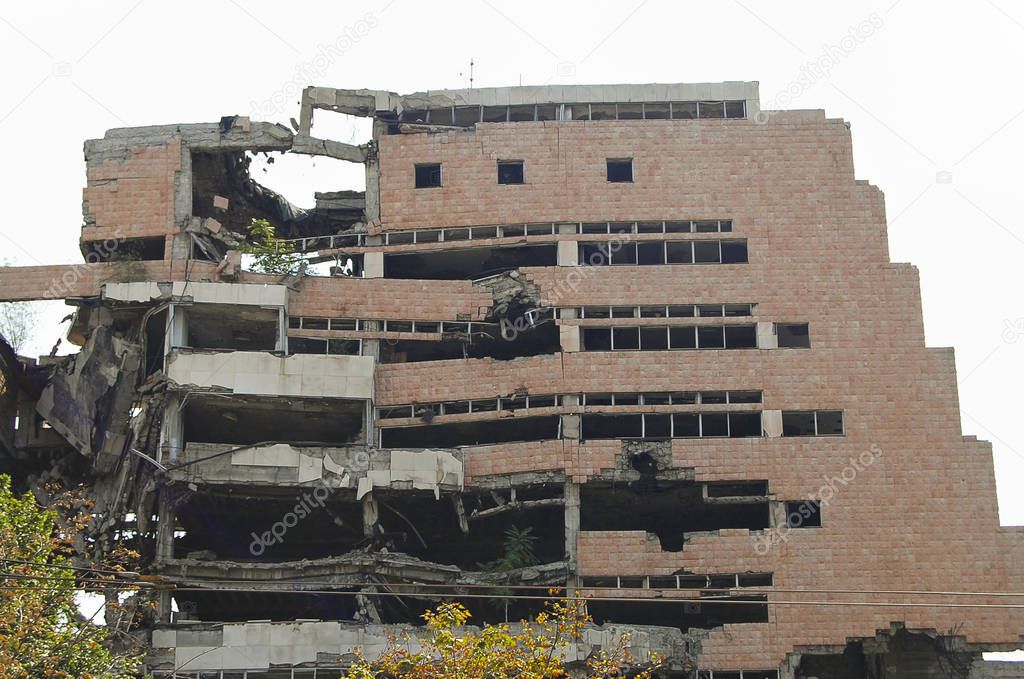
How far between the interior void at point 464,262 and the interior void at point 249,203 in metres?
2.96

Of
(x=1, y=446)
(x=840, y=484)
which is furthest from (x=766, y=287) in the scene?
(x=1, y=446)

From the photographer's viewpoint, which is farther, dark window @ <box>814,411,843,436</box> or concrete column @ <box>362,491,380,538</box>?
dark window @ <box>814,411,843,436</box>

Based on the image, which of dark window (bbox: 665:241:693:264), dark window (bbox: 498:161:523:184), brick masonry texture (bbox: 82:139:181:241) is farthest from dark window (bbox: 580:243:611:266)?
brick masonry texture (bbox: 82:139:181:241)

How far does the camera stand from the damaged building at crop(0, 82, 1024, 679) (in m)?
41.1

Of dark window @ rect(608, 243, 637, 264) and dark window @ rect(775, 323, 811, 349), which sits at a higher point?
Answer: dark window @ rect(608, 243, 637, 264)

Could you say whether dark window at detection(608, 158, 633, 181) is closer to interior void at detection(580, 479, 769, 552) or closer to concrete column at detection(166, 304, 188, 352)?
interior void at detection(580, 479, 769, 552)

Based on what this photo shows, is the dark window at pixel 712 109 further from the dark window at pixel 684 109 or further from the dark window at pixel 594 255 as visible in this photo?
the dark window at pixel 594 255

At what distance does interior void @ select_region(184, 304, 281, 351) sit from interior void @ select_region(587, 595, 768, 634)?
1300 cm

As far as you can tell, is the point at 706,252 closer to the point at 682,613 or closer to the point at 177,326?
the point at 682,613

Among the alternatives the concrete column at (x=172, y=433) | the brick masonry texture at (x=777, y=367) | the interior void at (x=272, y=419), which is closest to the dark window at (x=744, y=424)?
the brick masonry texture at (x=777, y=367)

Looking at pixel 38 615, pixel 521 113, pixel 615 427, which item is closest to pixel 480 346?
pixel 615 427

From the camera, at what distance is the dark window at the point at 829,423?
1709 inches

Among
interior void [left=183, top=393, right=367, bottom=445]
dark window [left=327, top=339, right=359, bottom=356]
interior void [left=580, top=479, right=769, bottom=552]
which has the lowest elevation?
interior void [left=580, top=479, right=769, bottom=552]

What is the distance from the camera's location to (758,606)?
4166 centimetres
